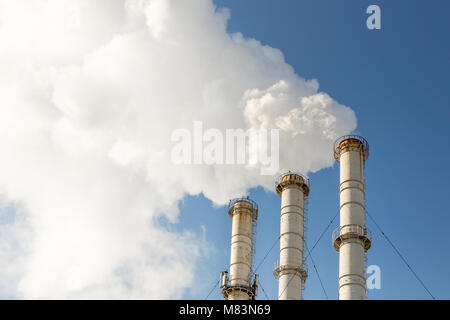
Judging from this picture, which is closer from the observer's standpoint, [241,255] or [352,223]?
[352,223]

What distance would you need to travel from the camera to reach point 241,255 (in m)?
49.8

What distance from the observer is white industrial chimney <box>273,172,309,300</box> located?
1773 inches

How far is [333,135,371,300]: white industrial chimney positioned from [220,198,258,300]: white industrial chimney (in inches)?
403

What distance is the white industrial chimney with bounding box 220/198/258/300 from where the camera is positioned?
48.4m

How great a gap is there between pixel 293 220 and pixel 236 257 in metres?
5.77

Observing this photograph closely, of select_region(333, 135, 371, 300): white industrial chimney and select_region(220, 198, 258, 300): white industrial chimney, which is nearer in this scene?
select_region(333, 135, 371, 300): white industrial chimney

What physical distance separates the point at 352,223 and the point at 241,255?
39.1 ft

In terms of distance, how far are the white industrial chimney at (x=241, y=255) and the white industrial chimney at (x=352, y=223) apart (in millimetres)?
10233

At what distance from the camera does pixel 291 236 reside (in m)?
46.4

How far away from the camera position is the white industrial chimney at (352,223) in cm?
3834

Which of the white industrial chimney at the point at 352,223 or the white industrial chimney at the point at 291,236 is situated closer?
the white industrial chimney at the point at 352,223
